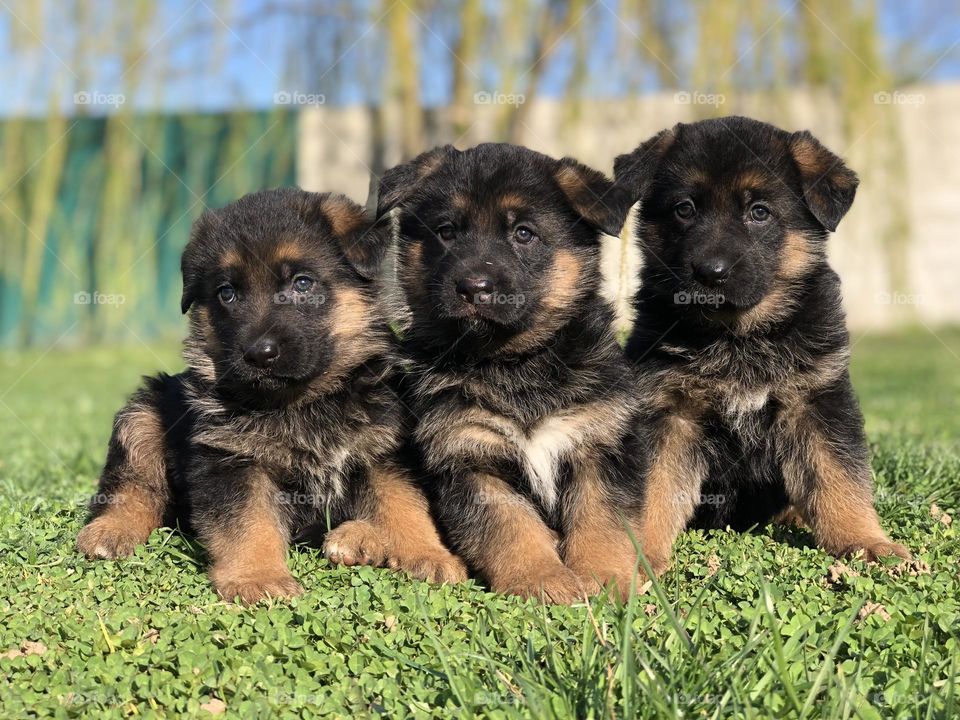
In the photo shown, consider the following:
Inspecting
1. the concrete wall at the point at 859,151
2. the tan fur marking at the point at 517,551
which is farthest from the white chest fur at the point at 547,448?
the concrete wall at the point at 859,151

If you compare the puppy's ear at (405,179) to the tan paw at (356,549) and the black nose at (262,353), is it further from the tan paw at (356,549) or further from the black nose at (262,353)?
the tan paw at (356,549)

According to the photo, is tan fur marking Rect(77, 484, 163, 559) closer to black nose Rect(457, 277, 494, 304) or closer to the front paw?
the front paw

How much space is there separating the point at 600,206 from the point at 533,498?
3.65 feet

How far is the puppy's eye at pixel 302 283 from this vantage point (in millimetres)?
3744

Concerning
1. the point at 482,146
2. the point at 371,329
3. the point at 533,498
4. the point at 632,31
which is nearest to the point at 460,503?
the point at 533,498

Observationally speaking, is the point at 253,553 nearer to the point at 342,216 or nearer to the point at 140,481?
the point at 140,481

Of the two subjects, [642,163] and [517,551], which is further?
[642,163]

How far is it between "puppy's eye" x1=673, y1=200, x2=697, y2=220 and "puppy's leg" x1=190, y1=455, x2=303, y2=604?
1.86 metres

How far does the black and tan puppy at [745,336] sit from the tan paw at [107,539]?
1.91m

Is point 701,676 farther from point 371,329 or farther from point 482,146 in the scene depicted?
point 482,146

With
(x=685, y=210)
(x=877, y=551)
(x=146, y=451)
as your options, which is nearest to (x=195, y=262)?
(x=146, y=451)

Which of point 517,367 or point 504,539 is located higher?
point 517,367

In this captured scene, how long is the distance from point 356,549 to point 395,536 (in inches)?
5.8

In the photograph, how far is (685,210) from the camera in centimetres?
388
